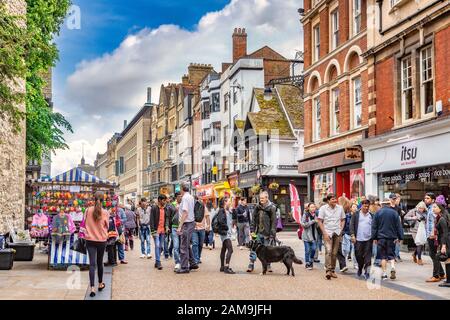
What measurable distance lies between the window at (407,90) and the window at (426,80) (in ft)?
2.56

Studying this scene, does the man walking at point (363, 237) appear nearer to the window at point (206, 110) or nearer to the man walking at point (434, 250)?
the man walking at point (434, 250)

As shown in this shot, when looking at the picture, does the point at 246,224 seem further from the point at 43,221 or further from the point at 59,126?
the point at 59,126

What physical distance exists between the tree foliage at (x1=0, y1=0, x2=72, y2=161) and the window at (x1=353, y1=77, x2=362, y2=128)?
1190 centimetres

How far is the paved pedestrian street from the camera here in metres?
10.6

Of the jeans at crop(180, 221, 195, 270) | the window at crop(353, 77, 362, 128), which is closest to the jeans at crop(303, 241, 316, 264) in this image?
the jeans at crop(180, 221, 195, 270)

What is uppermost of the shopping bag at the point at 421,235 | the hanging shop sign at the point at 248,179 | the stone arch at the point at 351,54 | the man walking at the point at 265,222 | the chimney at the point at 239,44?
the chimney at the point at 239,44

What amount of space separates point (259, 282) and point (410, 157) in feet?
31.8

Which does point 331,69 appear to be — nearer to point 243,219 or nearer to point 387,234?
point 243,219

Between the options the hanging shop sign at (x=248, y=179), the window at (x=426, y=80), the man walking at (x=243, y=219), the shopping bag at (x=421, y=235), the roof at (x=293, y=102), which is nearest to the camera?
the shopping bag at (x=421, y=235)

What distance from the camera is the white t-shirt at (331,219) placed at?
1356cm

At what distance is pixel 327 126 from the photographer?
1105 inches

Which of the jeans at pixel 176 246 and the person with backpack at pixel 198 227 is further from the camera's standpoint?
the person with backpack at pixel 198 227

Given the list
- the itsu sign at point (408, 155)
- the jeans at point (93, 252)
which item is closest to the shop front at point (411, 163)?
the itsu sign at point (408, 155)

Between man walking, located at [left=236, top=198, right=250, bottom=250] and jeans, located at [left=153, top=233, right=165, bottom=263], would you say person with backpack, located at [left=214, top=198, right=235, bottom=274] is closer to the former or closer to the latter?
jeans, located at [left=153, top=233, right=165, bottom=263]
